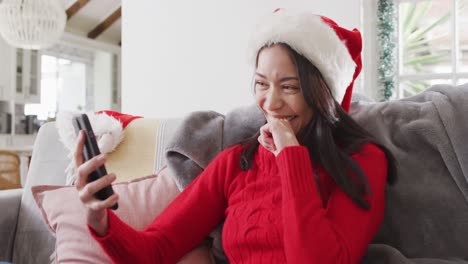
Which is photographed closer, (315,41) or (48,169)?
(315,41)

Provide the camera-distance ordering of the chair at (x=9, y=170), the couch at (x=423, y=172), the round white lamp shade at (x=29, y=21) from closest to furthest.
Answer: the couch at (x=423, y=172)
the chair at (x=9, y=170)
the round white lamp shade at (x=29, y=21)

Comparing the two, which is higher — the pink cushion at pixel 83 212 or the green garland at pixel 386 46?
the green garland at pixel 386 46

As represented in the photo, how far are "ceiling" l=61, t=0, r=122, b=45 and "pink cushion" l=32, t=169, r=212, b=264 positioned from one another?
6354 mm

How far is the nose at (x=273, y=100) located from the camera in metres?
1.17

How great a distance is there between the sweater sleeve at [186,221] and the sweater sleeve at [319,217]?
258mm

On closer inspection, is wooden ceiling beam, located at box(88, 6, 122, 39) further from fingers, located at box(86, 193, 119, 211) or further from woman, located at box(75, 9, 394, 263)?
fingers, located at box(86, 193, 119, 211)

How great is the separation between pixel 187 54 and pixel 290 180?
2691 millimetres

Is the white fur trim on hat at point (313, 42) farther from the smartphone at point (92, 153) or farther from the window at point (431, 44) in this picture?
the window at point (431, 44)

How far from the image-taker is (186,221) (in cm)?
129

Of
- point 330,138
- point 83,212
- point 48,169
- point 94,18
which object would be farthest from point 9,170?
point 94,18

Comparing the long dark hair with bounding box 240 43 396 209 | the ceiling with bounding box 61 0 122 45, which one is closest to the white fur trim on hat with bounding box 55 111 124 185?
the long dark hair with bounding box 240 43 396 209

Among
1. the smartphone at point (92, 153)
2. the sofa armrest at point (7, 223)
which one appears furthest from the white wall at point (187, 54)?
the smartphone at point (92, 153)

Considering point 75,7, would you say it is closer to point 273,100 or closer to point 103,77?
point 103,77

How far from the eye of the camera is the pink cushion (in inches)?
52.1
